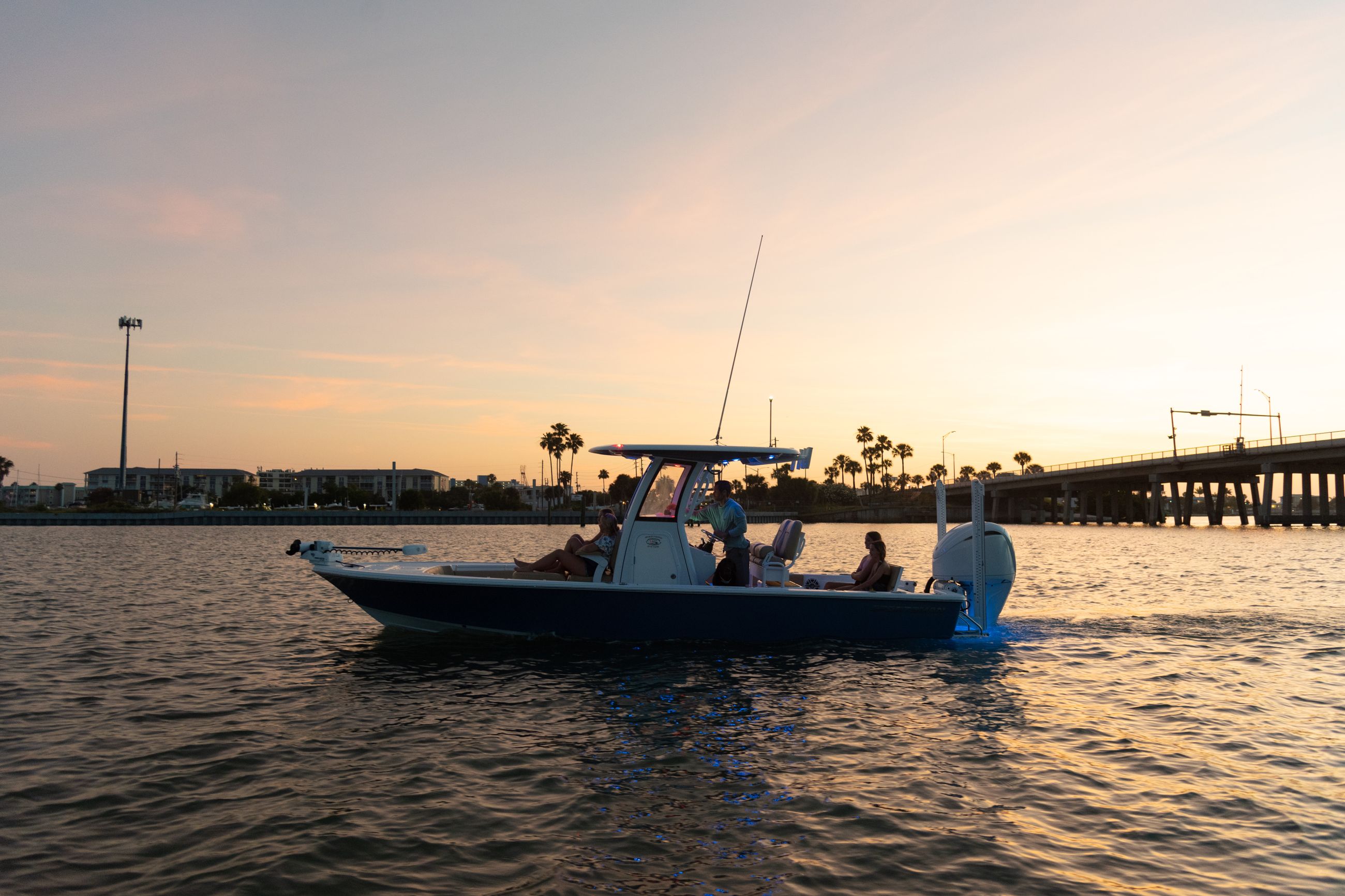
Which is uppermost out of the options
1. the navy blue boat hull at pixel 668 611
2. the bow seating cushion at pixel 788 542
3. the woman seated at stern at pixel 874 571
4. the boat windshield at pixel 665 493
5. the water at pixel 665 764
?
the boat windshield at pixel 665 493

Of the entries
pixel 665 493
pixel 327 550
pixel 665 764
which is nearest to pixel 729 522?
pixel 665 493

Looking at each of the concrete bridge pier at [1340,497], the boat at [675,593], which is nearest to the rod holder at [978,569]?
the boat at [675,593]

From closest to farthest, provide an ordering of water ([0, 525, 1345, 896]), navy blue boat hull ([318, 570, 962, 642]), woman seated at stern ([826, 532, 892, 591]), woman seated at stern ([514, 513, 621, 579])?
water ([0, 525, 1345, 896]), navy blue boat hull ([318, 570, 962, 642]), woman seated at stern ([514, 513, 621, 579]), woman seated at stern ([826, 532, 892, 591])

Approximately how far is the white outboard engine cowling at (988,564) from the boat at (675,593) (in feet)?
0.07

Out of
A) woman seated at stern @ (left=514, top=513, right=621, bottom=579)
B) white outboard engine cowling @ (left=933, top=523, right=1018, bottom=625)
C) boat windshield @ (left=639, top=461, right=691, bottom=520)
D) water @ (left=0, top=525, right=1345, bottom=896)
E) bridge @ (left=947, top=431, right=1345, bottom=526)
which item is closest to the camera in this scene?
water @ (left=0, top=525, right=1345, bottom=896)

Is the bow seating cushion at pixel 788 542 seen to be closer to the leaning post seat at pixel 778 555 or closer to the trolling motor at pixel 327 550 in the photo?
the leaning post seat at pixel 778 555

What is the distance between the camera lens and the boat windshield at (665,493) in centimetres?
1135

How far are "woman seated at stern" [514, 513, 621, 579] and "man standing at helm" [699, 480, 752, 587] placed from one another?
1.35 meters

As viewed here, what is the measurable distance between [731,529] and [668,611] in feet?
4.53

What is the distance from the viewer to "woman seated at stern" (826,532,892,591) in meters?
11.8

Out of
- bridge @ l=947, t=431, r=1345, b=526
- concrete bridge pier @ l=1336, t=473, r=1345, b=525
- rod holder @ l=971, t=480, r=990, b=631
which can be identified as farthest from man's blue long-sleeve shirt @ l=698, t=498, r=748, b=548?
concrete bridge pier @ l=1336, t=473, r=1345, b=525

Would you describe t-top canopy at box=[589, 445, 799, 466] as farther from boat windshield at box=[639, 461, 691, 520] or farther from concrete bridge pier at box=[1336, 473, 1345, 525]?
concrete bridge pier at box=[1336, 473, 1345, 525]

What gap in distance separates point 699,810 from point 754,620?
18.7 feet

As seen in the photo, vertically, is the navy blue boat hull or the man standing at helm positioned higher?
the man standing at helm
